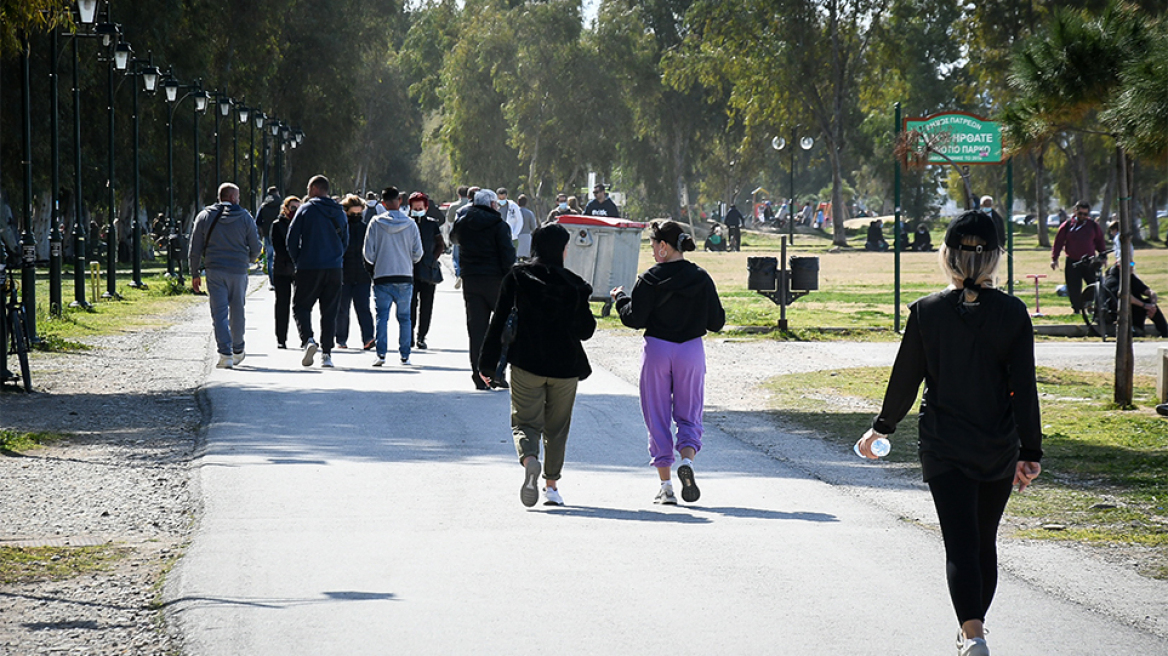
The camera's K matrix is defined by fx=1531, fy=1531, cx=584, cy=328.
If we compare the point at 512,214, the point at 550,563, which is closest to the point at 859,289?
the point at 512,214

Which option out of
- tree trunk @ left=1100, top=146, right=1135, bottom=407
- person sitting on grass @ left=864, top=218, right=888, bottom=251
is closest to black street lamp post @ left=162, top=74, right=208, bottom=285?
tree trunk @ left=1100, top=146, right=1135, bottom=407

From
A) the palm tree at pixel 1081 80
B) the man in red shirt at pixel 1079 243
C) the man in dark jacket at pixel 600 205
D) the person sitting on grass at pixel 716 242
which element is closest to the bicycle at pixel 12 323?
the palm tree at pixel 1081 80

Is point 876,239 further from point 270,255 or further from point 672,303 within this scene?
point 672,303

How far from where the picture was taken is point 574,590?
609 cm

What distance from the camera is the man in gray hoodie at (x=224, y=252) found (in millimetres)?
Result: 15052

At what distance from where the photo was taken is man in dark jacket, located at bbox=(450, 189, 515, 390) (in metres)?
13.2

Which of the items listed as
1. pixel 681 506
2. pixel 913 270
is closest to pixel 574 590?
pixel 681 506

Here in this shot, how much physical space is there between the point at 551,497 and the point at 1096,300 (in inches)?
559

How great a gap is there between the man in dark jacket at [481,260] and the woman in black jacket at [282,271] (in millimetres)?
3889

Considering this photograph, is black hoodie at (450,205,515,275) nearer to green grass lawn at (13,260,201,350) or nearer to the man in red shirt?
green grass lawn at (13,260,201,350)

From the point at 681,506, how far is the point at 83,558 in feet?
9.98

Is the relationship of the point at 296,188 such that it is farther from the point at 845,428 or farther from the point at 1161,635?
the point at 1161,635

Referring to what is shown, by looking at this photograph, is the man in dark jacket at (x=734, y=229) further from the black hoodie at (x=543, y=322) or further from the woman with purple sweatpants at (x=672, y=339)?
the black hoodie at (x=543, y=322)

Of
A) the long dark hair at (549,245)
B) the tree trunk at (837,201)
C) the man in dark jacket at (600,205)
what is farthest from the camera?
the tree trunk at (837,201)
